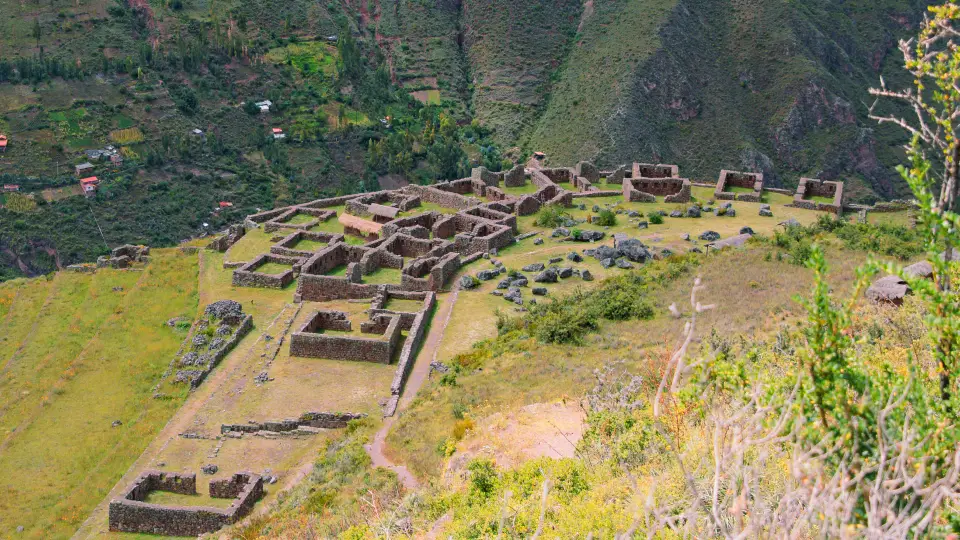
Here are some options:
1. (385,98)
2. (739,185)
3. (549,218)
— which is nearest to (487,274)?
(549,218)

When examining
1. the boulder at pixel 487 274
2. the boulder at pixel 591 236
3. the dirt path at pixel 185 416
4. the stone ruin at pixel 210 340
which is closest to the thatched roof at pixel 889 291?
the boulder at pixel 487 274

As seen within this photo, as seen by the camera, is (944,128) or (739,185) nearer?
(944,128)

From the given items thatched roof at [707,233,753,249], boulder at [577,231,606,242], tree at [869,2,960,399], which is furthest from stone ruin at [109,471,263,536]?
boulder at [577,231,606,242]

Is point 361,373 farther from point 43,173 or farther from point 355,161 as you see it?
point 355,161

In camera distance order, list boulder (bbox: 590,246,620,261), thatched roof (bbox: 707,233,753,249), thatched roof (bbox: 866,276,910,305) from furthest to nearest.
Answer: boulder (bbox: 590,246,620,261) < thatched roof (bbox: 707,233,753,249) < thatched roof (bbox: 866,276,910,305)

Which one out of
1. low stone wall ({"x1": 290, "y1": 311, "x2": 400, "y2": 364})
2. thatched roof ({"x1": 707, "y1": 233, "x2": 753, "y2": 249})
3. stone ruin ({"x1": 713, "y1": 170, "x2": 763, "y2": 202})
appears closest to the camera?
low stone wall ({"x1": 290, "y1": 311, "x2": 400, "y2": 364})

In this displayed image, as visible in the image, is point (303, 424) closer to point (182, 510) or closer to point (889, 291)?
point (182, 510)

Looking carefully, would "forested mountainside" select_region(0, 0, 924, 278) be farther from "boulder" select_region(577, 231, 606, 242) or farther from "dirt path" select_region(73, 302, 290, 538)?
"boulder" select_region(577, 231, 606, 242)
